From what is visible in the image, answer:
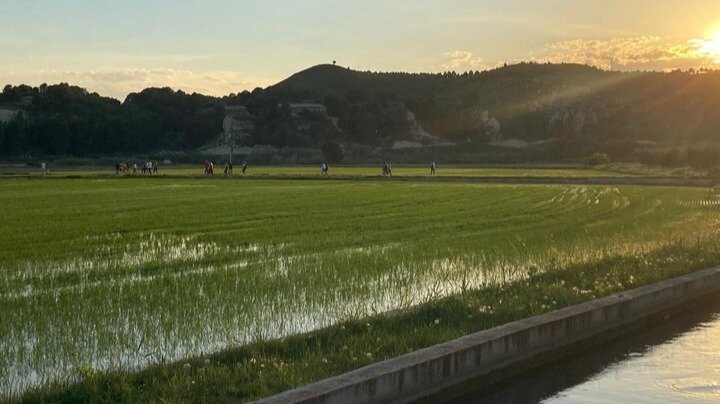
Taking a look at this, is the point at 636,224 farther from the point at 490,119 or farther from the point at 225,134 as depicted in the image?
the point at 490,119

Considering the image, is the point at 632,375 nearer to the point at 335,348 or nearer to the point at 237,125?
the point at 335,348

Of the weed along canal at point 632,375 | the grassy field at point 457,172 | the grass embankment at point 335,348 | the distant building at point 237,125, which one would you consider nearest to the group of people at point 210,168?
the grassy field at point 457,172

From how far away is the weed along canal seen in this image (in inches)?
327

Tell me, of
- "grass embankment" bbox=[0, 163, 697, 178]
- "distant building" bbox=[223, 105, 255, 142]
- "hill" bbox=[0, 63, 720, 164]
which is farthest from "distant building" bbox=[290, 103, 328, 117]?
"grass embankment" bbox=[0, 163, 697, 178]

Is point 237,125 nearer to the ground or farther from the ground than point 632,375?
farther from the ground

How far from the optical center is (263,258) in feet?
58.7

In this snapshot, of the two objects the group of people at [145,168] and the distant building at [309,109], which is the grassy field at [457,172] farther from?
the distant building at [309,109]

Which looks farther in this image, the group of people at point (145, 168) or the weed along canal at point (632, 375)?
the group of people at point (145, 168)

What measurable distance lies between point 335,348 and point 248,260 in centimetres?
896

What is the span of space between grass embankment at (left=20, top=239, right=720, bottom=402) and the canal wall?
0.38 meters

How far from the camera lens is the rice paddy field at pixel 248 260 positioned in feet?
32.8

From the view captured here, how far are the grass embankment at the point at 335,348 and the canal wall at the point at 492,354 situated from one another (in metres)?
0.38

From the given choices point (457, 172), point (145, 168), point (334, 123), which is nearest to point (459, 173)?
point (457, 172)

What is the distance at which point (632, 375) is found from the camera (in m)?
9.12
